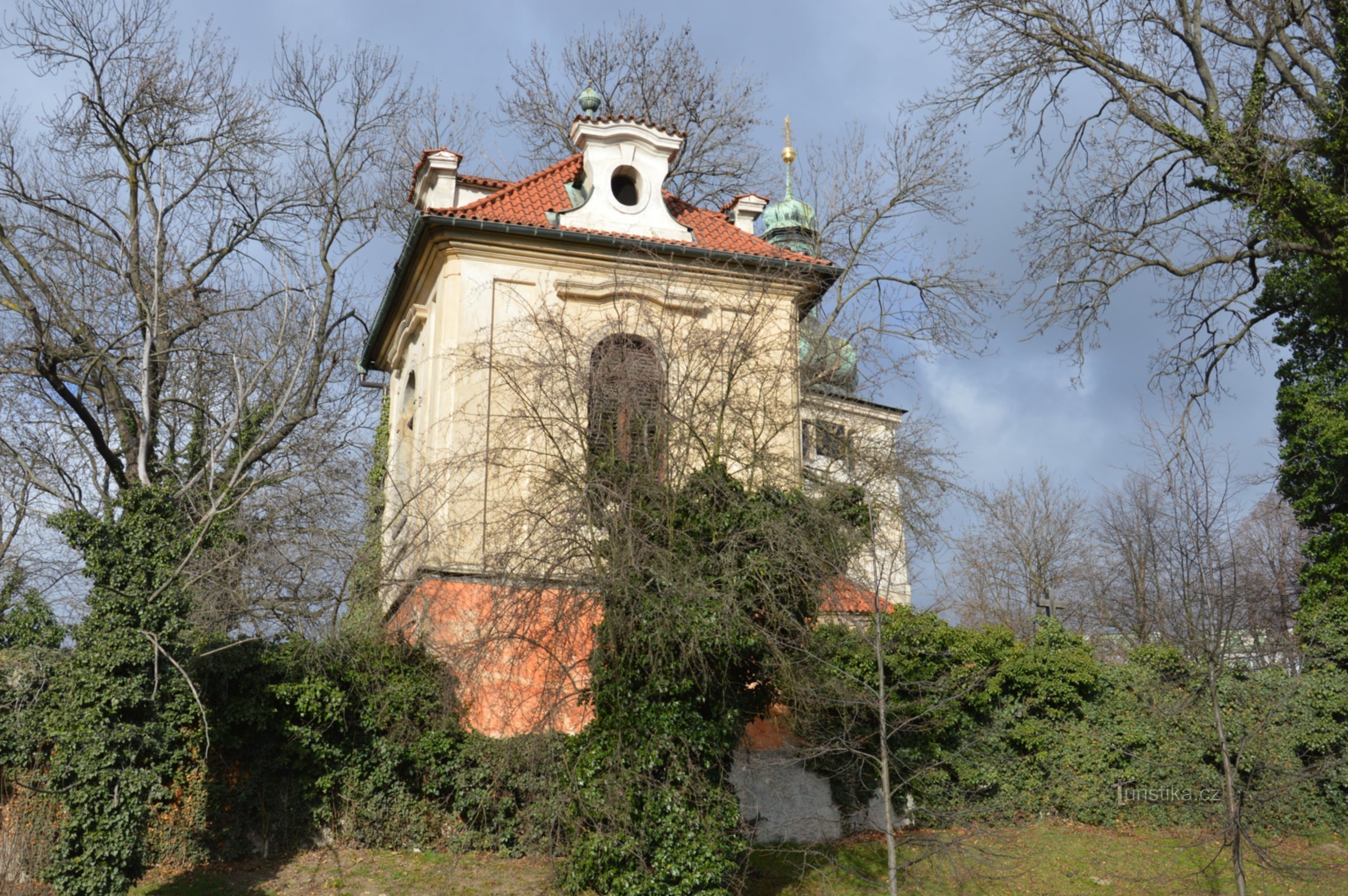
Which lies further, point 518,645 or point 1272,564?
point 1272,564

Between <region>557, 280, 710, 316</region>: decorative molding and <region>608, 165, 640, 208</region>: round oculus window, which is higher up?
<region>608, 165, 640, 208</region>: round oculus window

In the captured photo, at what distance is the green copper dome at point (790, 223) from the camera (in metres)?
22.5

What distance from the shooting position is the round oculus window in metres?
18.0

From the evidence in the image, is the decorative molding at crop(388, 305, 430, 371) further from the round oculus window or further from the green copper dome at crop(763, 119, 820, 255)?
the green copper dome at crop(763, 119, 820, 255)

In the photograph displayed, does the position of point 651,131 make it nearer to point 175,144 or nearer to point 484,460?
point 484,460

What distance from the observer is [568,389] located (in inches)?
557

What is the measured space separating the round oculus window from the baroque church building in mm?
41

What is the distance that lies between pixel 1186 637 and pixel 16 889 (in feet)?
44.2

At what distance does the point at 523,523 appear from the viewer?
45.5 feet

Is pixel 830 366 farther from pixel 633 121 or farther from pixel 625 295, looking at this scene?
pixel 633 121

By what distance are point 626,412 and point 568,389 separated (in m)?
0.88
